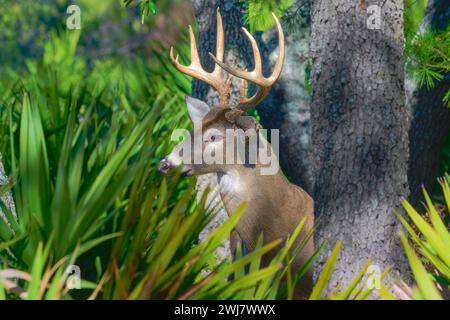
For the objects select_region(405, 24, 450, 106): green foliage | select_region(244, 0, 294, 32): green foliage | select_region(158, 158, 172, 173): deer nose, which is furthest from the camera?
select_region(244, 0, 294, 32): green foliage

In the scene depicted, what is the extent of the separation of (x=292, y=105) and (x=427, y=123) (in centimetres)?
174

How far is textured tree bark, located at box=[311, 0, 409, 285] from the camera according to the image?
633 cm

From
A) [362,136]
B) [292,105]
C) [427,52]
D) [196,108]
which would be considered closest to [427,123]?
[292,105]

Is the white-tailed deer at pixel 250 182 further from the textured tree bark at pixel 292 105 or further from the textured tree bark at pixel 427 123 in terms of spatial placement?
the textured tree bark at pixel 292 105

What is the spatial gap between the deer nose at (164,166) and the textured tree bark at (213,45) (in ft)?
7.40

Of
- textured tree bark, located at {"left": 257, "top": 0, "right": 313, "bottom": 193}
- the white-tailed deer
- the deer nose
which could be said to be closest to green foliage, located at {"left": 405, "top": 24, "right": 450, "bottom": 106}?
the white-tailed deer

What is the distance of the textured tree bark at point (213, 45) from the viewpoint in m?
9.22

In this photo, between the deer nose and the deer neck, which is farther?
the deer neck

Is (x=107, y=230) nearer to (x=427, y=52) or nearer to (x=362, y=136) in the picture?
(x=362, y=136)

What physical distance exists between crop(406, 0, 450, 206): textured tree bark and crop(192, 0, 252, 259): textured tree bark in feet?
5.37

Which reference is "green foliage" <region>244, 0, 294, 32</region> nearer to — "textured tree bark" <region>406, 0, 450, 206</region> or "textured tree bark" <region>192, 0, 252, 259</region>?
"textured tree bark" <region>192, 0, 252, 259</region>

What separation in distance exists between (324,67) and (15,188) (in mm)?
2149

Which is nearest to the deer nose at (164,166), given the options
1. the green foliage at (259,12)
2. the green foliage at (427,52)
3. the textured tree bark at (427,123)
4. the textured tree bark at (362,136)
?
the textured tree bark at (362,136)

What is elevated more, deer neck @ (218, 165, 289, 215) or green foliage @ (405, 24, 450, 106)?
green foliage @ (405, 24, 450, 106)
